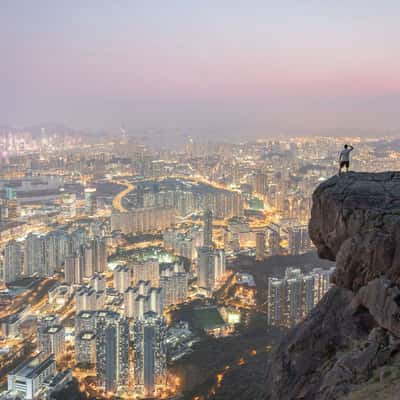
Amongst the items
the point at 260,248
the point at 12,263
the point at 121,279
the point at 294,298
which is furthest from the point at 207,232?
the point at 294,298

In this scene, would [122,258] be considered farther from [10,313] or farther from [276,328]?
[276,328]

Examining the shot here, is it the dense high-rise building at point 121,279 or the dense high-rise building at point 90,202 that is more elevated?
the dense high-rise building at point 90,202

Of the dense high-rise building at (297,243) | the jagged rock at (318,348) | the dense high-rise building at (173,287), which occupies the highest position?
the jagged rock at (318,348)

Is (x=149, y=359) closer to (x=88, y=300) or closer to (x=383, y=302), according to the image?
(x=88, y=300)

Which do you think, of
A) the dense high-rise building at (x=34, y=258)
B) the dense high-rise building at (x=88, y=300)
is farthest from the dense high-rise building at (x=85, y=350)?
the dense high-rise building at (x=34, y=258)

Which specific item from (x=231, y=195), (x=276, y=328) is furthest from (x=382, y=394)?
(x=231, y=195)

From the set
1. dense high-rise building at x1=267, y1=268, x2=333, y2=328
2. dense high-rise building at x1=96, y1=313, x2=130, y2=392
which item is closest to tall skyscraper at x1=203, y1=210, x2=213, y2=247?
dense high-rise building at x1=267, y1=268, x2=333, y2=328

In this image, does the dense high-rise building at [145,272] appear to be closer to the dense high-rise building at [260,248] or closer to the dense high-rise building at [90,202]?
the dense high-rise building at [260,248]
